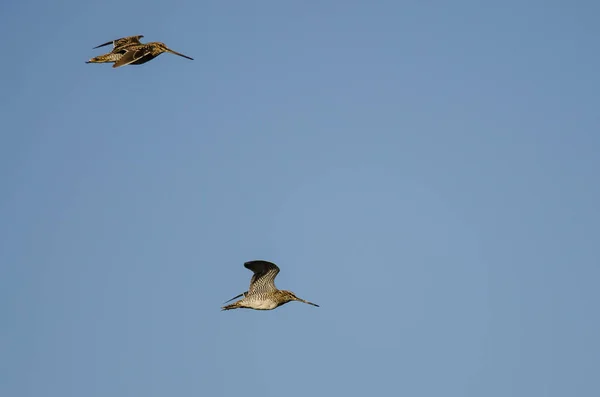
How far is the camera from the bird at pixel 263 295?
5194cm

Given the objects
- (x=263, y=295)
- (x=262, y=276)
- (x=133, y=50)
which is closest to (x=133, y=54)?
(x=133, y=50)

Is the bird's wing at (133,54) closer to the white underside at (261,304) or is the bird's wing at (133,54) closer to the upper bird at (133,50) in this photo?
the upper bird at (133,50)

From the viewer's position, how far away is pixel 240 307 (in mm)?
52906

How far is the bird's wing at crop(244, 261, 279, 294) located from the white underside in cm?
55

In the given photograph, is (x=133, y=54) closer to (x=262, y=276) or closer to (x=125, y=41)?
(x=125, y=41)

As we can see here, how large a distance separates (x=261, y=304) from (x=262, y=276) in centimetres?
204

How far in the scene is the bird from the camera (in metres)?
51.9

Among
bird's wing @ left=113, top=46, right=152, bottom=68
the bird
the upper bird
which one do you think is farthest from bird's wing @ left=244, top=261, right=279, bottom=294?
bird's wing @ left=113, top=46, right=152, bottom=68

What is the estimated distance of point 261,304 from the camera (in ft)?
175

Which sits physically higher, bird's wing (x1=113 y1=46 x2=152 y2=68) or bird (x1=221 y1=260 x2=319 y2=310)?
bird's wing (x1=113 y1=46 x2=152 y2=68)

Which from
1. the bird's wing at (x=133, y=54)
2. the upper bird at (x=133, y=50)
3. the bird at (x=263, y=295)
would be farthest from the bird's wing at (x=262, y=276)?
the bird's wing at (x=133, y=54)

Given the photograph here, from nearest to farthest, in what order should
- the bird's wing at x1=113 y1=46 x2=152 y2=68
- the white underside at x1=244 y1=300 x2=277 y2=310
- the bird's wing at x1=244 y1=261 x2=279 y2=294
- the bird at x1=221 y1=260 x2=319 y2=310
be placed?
the bird's wing at x1=113 y1=46 x2=152 y2=68, the bird's wing at x1=244 y1=261 x2=279 y2=294, the bird at x1=221 y1=260 x2=319 y2=310, the white underside at x1=244 y1=300 x2=277 y2=310

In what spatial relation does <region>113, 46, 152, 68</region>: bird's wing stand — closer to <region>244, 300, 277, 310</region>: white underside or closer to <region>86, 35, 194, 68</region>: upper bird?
<region>86, 35, 194, 68</region>: upper bird

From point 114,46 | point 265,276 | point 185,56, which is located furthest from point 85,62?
point 265,276
